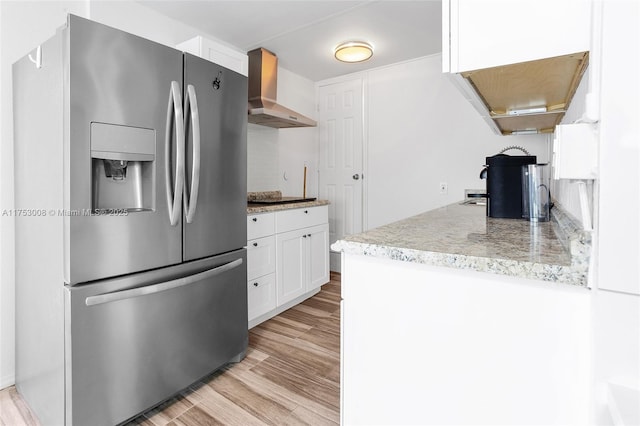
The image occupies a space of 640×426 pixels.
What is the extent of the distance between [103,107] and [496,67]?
1.43 metres

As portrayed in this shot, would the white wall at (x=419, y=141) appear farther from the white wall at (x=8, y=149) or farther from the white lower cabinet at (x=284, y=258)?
the white wall at (x=8, y=149)

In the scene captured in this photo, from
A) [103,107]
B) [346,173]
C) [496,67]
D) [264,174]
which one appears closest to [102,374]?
[103,107]

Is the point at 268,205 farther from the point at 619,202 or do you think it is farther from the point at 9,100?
the point at 619,202

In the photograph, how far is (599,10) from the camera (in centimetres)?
59

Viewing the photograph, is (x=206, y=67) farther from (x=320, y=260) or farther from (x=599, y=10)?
(x=320, y=260)

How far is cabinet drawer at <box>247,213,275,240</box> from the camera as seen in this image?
2449 millimetres

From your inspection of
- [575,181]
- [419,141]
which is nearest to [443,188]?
[419,141]

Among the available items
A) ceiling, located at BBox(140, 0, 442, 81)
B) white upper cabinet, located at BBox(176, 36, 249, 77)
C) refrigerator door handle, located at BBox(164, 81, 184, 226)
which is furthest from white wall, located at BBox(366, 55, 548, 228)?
refrigerator door handle, located at BBox(164, 81, 184, 226)

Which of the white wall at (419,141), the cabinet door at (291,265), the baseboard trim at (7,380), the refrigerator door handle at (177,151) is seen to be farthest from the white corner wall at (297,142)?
the baseboard trim at (7,380)

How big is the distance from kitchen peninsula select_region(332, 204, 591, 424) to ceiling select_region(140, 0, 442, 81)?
2.11m

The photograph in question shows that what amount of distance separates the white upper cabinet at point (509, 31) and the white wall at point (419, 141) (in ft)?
8.45

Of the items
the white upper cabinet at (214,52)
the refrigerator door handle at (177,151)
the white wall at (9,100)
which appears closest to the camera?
the refrigerator door handle at (177,151)

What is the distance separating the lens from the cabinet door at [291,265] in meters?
2.79

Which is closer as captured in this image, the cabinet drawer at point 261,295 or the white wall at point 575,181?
the white wall at point 575,181
